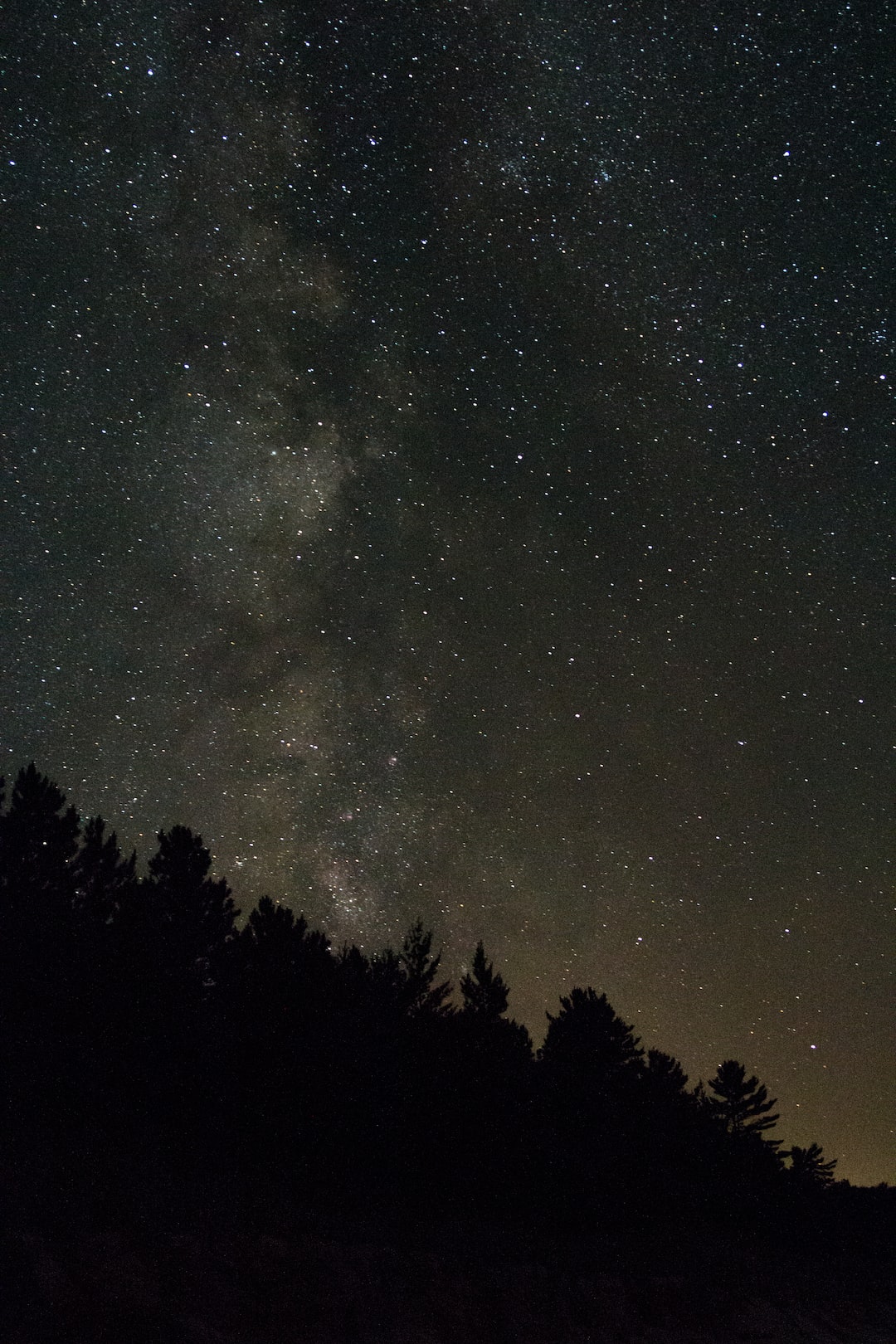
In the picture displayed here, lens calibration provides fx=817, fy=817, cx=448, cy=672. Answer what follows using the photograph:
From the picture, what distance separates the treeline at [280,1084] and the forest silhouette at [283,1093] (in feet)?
0.17

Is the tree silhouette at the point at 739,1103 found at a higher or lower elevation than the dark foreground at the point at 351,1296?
higher

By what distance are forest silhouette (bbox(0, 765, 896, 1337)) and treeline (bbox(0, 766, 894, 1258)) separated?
0.05 m

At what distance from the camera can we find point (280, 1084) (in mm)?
18766

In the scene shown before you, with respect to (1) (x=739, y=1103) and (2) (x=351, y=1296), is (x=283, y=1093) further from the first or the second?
(1) (x=739, y=1103)

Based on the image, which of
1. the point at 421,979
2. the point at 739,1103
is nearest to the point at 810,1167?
the point at 739,1103

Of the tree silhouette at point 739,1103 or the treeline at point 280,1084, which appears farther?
the tree silhouette at point 739,1103

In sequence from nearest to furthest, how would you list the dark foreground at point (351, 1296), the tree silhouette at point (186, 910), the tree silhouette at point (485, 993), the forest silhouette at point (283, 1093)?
the dark foreground at point (351, 1296) < the forest silhouette at point (283, 1093) < the tree silhouette at point (186, 910) < the tree silhouette at point (485, 993)

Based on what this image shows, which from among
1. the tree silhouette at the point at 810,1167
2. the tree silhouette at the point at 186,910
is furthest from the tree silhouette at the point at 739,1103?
the tree silhouette at the point at 186,910

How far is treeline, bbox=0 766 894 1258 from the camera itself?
623 inches

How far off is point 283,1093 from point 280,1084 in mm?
206

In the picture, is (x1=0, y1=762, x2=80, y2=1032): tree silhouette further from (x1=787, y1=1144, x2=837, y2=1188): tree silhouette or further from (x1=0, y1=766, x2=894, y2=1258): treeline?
(x1=787, y1=1144, x2=837, y2=1188): tree silhouette

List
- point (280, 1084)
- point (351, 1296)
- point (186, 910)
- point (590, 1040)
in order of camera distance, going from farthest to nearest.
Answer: point (590, 1040) < point (186, 910) < point (280, 1084) < point (351, 1296)

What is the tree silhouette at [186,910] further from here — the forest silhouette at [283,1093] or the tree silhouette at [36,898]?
the tree silhouette at [36,898]

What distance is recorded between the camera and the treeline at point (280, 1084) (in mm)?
15820
